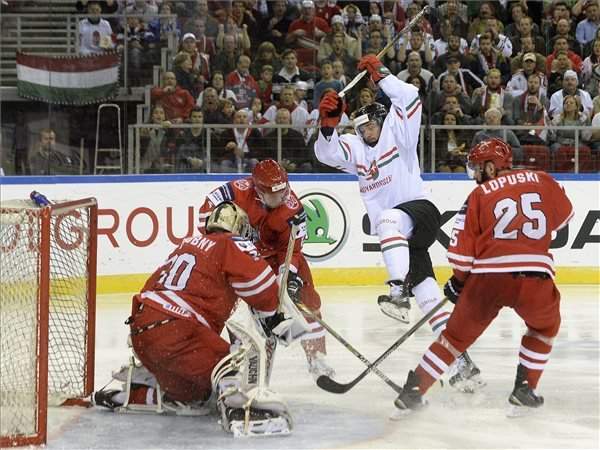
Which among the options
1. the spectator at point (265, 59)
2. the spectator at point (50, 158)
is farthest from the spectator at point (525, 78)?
the spectator at point (50, 158)

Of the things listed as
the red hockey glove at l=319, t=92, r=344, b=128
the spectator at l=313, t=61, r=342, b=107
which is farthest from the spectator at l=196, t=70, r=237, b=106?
the red hockey glove at l=319, t=92, r=344, b=128

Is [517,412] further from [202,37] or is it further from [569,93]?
[202,37]

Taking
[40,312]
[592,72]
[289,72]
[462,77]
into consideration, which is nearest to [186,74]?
[289,72]

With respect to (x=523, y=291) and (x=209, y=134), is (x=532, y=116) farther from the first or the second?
(x=523, y=291)

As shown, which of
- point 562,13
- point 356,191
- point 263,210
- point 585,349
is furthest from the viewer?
point 562,13

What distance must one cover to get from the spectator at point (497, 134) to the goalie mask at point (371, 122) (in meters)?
3.20

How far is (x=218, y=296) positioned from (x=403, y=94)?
1533 millimetres

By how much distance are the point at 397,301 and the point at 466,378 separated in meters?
0.45

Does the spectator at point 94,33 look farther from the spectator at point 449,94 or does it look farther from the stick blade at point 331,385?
the stick blade at point 331,385

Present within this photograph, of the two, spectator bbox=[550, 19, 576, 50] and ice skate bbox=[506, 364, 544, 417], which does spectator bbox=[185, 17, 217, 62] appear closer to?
spectator bbox=[550, 19, 576, 50]

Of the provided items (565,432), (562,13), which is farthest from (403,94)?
(562,13)

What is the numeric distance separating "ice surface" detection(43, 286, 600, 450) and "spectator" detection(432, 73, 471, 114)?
2.62 meters

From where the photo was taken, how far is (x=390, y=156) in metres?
5.57

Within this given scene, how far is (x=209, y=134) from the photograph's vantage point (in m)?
8.63
